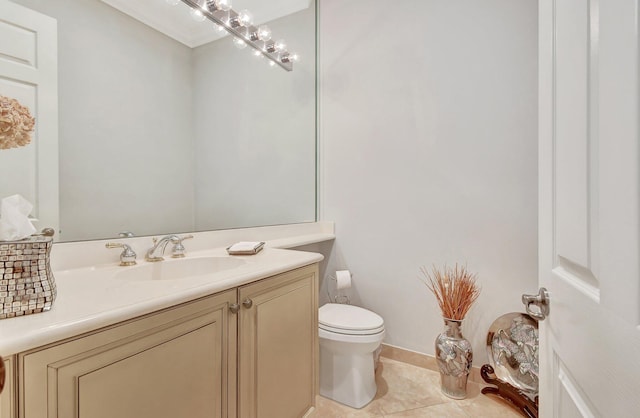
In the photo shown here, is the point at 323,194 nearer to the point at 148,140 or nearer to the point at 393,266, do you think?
the point at 393,266

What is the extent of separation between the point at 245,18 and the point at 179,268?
1.46 meters

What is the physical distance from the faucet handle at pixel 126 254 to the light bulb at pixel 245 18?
1.38 metres

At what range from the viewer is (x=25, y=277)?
58 cm

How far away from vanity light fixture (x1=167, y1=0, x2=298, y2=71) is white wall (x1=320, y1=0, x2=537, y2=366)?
15.9 inches

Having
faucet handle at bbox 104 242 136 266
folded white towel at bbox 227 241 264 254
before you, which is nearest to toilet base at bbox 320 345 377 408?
folded white towel at bbox 227 241 264 254

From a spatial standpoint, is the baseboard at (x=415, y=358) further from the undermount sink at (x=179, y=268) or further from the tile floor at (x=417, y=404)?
the undermount sink at (x=179, y=268)

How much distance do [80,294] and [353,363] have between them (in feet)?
4.23

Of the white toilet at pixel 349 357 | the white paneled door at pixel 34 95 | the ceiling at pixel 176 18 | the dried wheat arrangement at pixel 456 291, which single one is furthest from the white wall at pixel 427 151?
the white paneled door at pixel 34 95

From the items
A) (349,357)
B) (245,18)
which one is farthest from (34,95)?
(349,357)

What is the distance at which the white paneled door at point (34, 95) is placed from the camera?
958 millimetres

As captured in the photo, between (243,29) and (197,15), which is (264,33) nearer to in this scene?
(243,29)

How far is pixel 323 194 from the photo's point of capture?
7.40ft

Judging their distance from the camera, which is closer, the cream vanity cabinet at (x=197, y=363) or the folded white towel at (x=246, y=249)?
the cream vanity cabinet at (x=197, y=363)

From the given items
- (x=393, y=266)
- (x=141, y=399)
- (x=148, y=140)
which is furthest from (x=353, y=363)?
(x=148, y=140)
